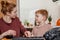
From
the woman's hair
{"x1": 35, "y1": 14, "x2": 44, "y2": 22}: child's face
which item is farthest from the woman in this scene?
{"x1": 35, "y1": 14, "x2": 44, "y2": 22}: child's face

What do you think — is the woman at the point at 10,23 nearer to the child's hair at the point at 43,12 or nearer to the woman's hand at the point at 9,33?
the woman's hand at the point at 9,33

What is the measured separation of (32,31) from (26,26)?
0.05 metres

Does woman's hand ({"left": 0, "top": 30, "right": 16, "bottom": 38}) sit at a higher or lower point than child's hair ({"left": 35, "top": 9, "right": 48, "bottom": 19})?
lower

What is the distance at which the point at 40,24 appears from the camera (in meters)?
1.14

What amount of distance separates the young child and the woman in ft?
0.20

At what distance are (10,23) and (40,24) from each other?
8.2 inches

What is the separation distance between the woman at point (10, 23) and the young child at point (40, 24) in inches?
2.4

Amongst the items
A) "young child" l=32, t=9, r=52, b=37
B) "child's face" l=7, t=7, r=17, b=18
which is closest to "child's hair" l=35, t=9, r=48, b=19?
"young child" l=32, t=9, r=52, b=37

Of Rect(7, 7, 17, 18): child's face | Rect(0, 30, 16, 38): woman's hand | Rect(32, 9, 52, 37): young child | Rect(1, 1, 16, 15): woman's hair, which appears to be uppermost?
Rect(1, 1, 16, 15): woman's hair

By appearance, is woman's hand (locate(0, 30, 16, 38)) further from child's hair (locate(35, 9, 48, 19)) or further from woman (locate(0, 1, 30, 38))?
child's hair (locate(35, 9, 48, 19))

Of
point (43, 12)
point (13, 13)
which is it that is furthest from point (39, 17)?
point (13, 13)

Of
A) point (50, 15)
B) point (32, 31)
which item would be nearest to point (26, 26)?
point (32, 31)

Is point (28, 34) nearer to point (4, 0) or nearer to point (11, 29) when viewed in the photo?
point (11, 29)

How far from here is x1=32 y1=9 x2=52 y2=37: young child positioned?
3.68 feet
